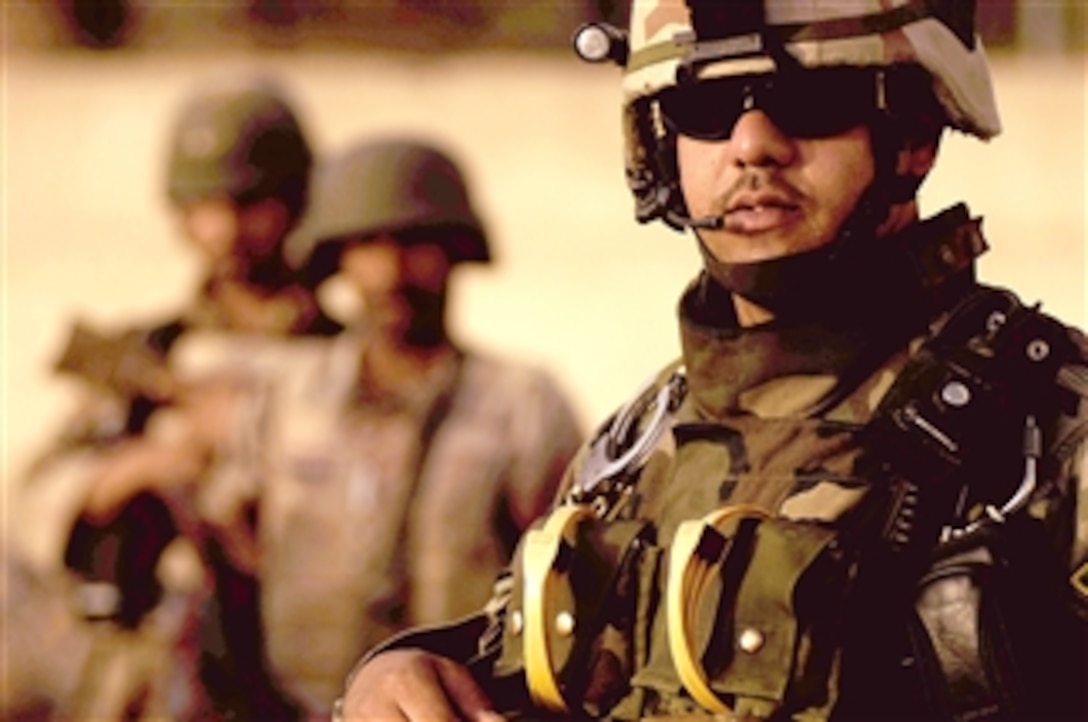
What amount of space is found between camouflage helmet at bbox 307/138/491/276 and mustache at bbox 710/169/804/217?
4852mm

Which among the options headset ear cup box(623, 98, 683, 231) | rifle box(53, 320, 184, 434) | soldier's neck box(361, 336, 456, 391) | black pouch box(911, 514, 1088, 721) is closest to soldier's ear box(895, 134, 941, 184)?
headset ear cup box(623, 98, 683, 231)

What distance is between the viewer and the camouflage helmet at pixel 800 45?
3480mm

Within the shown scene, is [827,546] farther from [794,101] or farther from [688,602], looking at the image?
[794,101]

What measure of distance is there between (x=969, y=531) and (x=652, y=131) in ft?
2.55

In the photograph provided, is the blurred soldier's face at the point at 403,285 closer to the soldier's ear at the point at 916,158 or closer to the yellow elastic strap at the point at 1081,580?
the soldier's ear at the point at 916,158

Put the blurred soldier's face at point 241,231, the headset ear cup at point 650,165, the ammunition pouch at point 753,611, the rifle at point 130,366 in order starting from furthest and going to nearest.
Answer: the blurred soldier's face at point 241,231 → the rifle at point 130,366 → the headset ear cup at point 650,165 → the ammunition pouch at point 753,611

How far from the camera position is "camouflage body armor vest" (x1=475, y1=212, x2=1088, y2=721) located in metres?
3.16

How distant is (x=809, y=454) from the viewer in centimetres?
344

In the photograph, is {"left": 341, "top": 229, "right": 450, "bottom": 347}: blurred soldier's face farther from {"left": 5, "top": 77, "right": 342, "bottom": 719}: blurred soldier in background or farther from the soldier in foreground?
the soldier in foreground

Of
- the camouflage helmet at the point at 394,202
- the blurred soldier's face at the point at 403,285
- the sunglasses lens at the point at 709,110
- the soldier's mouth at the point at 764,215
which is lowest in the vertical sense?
the blurred soldier's face at the point at 403,285

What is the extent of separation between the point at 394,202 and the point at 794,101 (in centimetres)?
494

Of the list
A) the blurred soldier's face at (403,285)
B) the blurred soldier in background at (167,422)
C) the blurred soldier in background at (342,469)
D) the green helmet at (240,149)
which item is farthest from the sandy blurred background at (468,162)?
the blurred soldier's face at (403,285)

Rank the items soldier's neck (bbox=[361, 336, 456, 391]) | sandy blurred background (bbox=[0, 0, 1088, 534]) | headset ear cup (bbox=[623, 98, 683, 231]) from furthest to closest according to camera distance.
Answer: sandy blurred background (bbox=[0, 0, 1088, 534])
soldier's neck (bbox=[361, 336, 456, 391])
headset ear cup (bbox=[623, 98, 683, 231])

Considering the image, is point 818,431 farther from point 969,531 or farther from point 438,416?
point 438,416
